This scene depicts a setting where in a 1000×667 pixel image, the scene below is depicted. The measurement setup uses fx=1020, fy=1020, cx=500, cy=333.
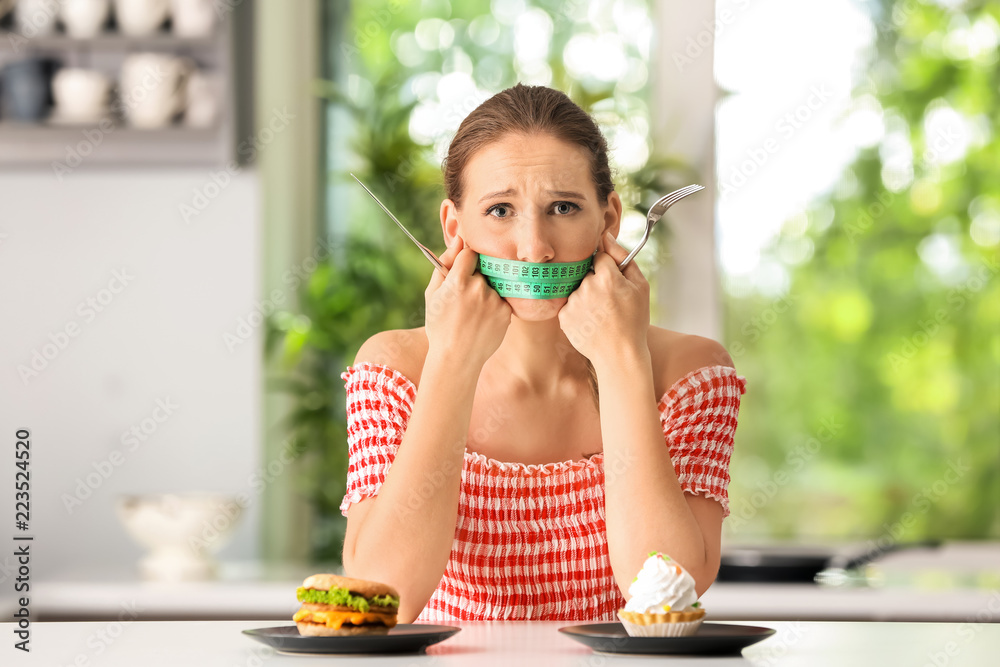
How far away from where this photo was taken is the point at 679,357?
5.57 feet

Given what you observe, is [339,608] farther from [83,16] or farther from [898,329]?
[898,329]

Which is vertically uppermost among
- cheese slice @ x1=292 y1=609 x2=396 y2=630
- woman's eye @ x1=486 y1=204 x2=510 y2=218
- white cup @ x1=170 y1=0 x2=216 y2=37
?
white cup @ x1=170 y1=0 x2=216 y2=37

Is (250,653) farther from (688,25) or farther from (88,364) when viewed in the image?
(688,25)

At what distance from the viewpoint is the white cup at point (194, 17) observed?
2.98 meters

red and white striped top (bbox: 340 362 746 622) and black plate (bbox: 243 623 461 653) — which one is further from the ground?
A: red and white striped top (bbox: 340 362 746 622)

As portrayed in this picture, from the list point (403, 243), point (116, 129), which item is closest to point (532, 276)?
point (403, 243)

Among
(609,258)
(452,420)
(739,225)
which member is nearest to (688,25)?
(739,225)

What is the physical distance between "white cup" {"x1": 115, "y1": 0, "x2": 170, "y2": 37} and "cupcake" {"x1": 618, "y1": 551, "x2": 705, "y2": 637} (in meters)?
2.50

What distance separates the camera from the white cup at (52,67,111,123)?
297 cm

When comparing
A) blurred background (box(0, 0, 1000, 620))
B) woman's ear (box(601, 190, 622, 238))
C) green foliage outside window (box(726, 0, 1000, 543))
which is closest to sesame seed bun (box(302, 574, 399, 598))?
woman's ear (box(601, 190, 622, 238))

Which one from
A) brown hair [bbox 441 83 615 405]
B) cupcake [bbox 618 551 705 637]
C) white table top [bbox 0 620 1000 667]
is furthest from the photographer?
brown hair [bbox 441 83 615 405]

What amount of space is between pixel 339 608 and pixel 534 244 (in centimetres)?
66

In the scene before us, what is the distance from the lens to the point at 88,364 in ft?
10.1

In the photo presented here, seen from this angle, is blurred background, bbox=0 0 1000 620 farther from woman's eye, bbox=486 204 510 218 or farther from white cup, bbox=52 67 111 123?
woman's eye, bbox=486 204 510 218
